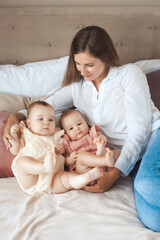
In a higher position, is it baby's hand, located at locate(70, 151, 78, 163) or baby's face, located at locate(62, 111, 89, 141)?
baby's face, located at locate(62, 111, 89, 141)

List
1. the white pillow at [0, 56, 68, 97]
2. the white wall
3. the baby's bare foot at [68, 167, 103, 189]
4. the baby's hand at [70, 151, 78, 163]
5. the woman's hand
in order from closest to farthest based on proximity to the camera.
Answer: the baby's bare foot at [68, 167, 103, 189], the woman's hand, the baby's hand at [70, 151, 78, 163], the white pillow at [0, 56, 68, 97], the white wall

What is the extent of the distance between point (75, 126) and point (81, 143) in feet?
0.33

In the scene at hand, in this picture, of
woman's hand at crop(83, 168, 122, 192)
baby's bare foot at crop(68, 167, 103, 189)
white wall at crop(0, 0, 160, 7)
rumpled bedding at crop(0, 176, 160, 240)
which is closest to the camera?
rumpled bedding at crop(0, 176, 160, 240)

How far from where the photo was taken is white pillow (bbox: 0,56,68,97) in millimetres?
1784

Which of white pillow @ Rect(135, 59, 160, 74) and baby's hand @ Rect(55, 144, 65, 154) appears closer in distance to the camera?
baby's hand @ Rect(55, 144, 65, 154)

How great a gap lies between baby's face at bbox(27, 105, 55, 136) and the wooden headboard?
0.68 metres

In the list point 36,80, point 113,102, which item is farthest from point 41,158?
point 36,80

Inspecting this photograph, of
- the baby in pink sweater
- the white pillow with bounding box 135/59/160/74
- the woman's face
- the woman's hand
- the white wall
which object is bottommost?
the woman's hand

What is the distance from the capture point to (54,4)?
1947 mm

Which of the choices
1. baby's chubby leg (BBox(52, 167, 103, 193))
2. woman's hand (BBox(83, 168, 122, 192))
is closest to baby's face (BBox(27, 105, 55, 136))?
baby's chubby leg (BBox(52, 167, 103, 193))

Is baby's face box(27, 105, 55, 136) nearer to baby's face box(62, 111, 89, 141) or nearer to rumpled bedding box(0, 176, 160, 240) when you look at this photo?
baby's face box(62, 111, 89, 141)

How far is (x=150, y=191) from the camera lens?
109 cm

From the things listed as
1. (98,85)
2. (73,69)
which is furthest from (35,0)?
(98,85)

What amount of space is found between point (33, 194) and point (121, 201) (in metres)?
0.40
